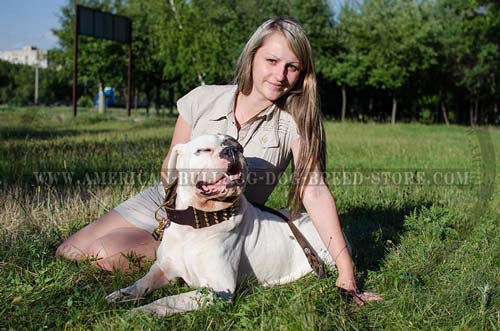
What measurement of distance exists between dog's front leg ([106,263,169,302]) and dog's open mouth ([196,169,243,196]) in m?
0.58

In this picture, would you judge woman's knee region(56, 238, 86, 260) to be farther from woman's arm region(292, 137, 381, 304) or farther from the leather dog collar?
woman's arm region(292, 137, 381, 304)

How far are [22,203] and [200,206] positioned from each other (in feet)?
8.22

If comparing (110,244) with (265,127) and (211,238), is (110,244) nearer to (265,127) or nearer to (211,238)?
(211,238)

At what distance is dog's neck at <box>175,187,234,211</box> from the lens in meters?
2.95

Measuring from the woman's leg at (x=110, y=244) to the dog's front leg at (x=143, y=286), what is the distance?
50cm

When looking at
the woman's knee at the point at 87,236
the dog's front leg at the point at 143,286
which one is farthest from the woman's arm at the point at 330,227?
the woman's knee at the point at 87,236

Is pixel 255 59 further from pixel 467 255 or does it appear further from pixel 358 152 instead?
pixel 358 152

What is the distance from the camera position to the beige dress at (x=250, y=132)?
371cm

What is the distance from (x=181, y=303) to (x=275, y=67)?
5.50 ft

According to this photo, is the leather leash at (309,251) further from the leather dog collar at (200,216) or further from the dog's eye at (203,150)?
the dog's eye at (203,150)

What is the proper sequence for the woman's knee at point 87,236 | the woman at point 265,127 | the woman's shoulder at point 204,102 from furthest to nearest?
1. the woman's shoulder at point 204,102
2. the woman's knee at point 87,236
3. the woman at point 265,127

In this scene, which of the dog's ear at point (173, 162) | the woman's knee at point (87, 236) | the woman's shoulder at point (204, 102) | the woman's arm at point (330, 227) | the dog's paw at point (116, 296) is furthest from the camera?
the woman's shoulder at point (204, 102)

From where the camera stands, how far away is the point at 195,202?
2.98 meters

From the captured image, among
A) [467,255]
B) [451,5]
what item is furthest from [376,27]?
[467,255]
